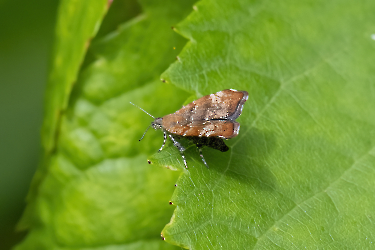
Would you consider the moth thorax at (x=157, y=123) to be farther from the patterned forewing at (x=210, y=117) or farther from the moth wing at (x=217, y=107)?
the moth wing at (x=217, y=107)

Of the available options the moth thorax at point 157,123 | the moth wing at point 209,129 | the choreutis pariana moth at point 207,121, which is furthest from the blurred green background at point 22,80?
the moth wing at point 209,129

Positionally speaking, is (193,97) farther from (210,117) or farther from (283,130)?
(283,130)

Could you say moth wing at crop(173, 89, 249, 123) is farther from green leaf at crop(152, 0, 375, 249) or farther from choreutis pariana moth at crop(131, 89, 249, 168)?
green leaf at crop(152, 0, 375, 249)

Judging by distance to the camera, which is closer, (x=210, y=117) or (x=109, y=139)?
(x=210, y=117)

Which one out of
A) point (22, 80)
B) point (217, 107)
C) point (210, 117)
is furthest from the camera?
point (22, 80)

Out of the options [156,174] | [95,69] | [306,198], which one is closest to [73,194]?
[156,174]

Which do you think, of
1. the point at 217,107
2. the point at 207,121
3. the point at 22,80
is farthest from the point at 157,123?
the point at 22,80
